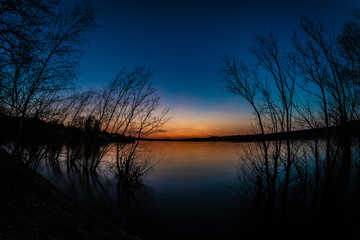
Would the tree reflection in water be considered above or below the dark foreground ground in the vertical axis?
below

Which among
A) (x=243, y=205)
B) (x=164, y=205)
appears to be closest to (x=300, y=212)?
(x=243, y=205)

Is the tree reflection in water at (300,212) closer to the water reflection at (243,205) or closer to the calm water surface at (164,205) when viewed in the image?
the water reflection at (243,205)

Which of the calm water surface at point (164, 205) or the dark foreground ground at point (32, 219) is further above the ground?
the dark foreground ground at point (32, 219)

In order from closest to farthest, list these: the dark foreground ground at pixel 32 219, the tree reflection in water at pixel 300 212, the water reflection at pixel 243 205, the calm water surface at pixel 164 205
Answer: the dark foreground ground at pixel 32 219 → the tree reflection in water at pixel 300 212 → the water reflection at pixel 243 205 → the calm water surface at pixel 164 205

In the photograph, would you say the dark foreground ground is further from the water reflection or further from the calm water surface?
the calm water surface

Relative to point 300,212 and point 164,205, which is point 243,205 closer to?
point 300,212

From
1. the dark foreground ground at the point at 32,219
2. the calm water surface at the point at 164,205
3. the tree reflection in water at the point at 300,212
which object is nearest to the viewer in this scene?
the dark foreground ground at the point at 32,219

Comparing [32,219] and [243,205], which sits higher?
[32,219]

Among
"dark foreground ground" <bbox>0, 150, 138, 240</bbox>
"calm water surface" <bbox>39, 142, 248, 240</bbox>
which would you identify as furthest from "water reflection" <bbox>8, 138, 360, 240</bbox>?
"dark foreground ground" <bbox>0, 150, 138, 240</bbox>

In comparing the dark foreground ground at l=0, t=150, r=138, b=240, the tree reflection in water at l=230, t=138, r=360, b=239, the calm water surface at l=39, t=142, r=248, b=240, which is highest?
the dark foreground ground at l=0, t=150, r=138, b=240

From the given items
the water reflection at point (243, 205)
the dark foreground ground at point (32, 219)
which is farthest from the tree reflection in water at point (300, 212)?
the dark foreground ground at point (32, 219)

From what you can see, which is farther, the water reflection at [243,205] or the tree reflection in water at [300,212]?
the water reflection at [243,205]

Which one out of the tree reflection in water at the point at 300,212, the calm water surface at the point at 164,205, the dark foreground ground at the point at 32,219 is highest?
the dark foreground ground at the point at 32,219

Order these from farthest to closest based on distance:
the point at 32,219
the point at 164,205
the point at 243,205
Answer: the point at 164,205 < the point at 243,205 < the point at 32,219
